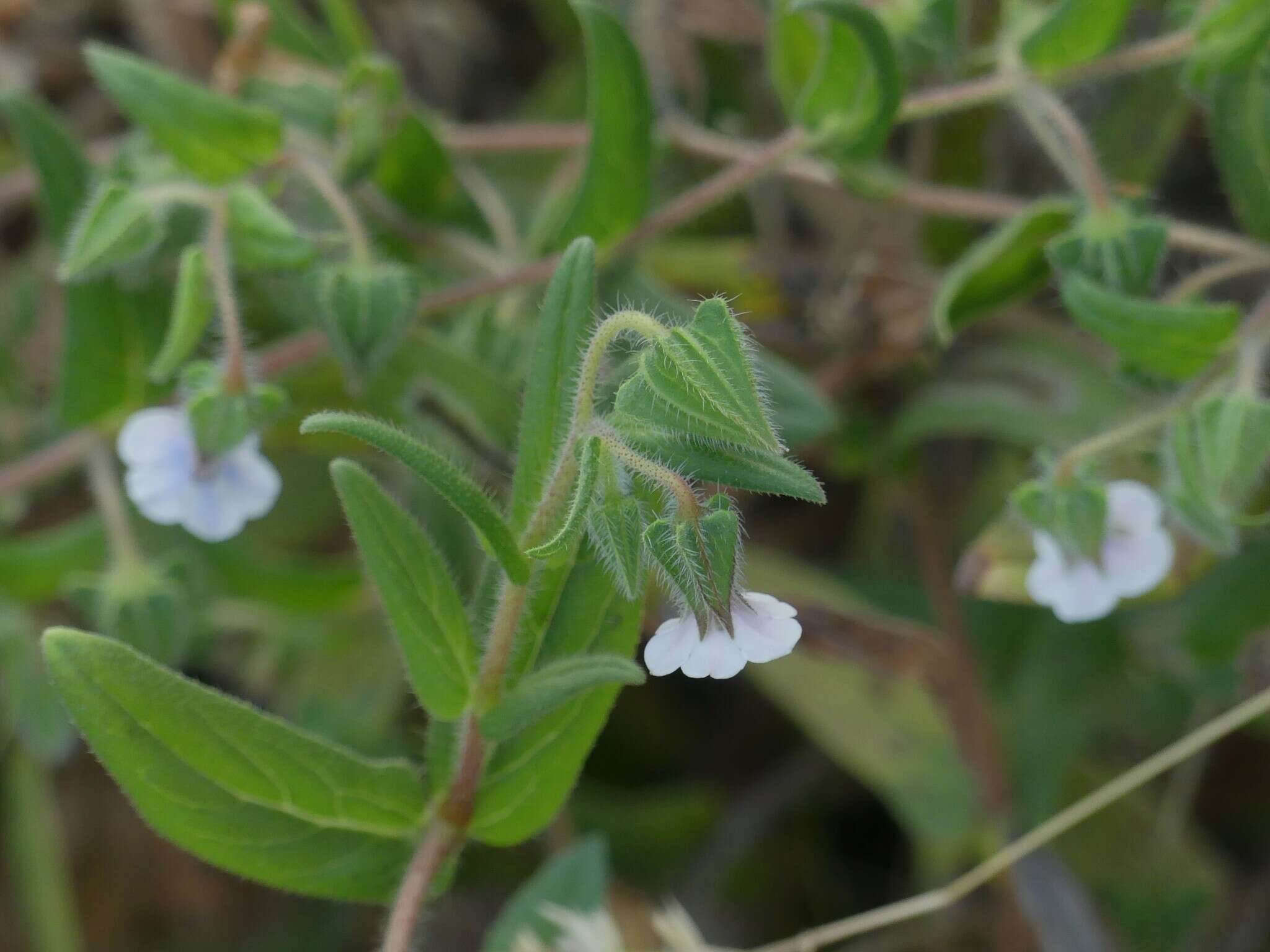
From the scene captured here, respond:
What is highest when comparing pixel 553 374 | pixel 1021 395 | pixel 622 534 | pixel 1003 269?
pixel 1021 395

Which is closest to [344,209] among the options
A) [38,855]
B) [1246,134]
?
[1246,134]

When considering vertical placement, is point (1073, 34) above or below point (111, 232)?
above

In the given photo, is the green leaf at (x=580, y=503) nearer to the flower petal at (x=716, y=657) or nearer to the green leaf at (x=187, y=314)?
the flower petal at (x=716, y=657)

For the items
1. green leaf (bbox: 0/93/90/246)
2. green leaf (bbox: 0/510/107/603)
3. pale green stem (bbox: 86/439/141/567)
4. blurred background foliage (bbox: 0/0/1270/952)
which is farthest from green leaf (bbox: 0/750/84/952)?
green leaf (bbox: 0/93/90/246)

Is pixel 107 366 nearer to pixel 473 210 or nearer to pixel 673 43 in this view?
pixel 473 210

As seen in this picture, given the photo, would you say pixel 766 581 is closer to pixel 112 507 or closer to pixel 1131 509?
pixel 1131 509

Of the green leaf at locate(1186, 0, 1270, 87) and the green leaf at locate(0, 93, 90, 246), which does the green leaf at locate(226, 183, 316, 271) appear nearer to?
the green leaf at locate(0, 93, 90, 246)

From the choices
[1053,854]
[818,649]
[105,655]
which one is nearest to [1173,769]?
[1053,854]

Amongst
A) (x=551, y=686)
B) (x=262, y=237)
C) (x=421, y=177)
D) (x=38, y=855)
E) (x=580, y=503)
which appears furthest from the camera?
(x=38, y=855)
